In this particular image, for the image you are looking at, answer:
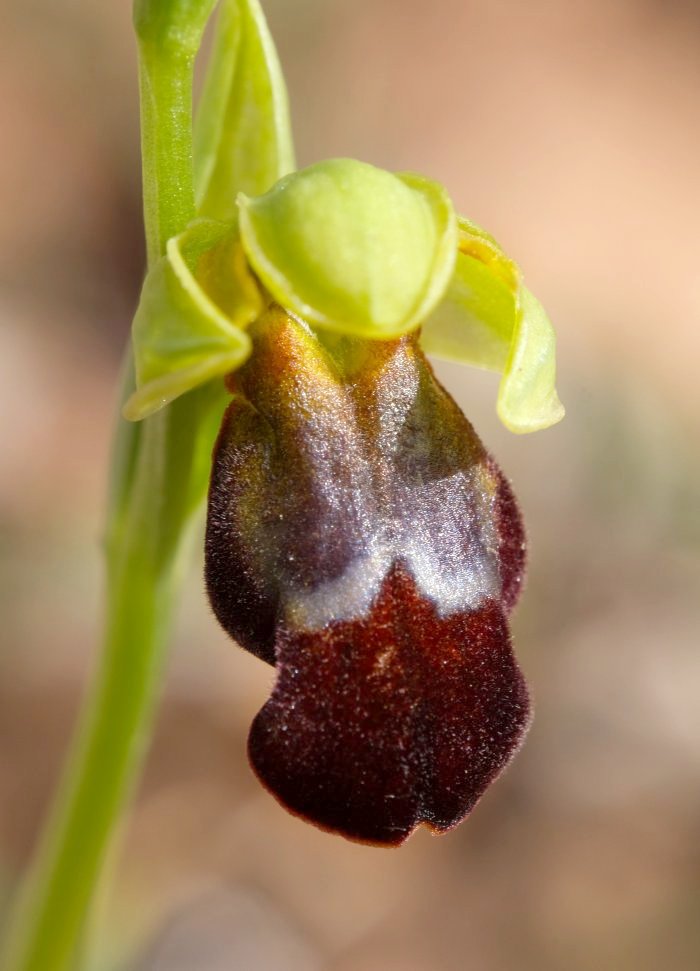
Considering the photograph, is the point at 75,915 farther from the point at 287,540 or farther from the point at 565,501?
the point at 565,501

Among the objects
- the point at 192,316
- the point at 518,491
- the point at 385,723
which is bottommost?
the point at 518,491

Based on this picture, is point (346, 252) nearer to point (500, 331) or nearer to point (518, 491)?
point (500, 331)

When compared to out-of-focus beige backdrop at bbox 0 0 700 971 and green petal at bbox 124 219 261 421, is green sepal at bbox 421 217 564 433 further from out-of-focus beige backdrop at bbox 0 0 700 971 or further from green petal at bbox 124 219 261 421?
out-of-focus beige backdrop at bbox 0 0 700 971

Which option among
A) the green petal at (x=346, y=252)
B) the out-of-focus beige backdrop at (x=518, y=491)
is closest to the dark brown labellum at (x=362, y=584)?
the green petal at (x=346, y=252)

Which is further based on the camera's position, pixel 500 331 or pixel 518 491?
pixel 518 491

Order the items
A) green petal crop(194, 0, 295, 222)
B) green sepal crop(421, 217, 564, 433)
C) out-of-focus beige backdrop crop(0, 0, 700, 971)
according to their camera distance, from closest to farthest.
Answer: green sepal crop(421, 217, 564, 433)
green petal crop(194, 0, 295, 222)
out-of-focus beige backdrop crop(0, 0, 700, 971)

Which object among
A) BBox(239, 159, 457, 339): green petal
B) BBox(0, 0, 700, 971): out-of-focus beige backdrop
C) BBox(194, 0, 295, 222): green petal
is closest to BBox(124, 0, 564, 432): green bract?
BBox(239, 159, 457, 339): green petal

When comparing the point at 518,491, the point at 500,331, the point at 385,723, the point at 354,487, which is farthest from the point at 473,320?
the point at 518,491
